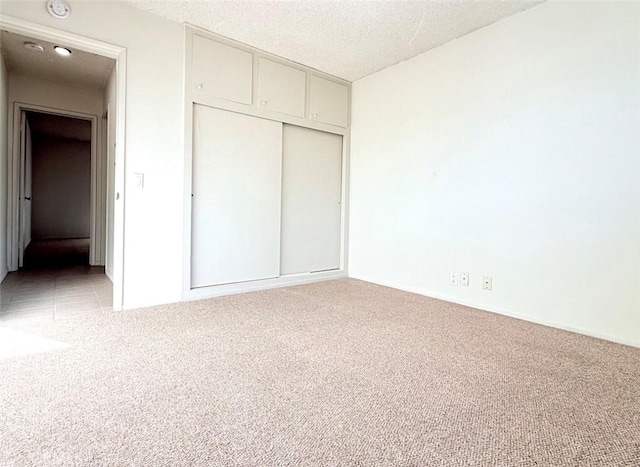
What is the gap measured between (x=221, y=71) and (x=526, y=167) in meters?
2.68

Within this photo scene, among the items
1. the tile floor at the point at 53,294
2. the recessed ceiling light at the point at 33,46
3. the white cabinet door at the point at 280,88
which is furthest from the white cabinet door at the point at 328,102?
the tile floor at the point at 53,294

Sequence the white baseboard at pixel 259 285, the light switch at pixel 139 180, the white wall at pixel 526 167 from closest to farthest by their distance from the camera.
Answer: the white wall at pixel 526 167, the light switch at pixel 139 180, the white baseboard at pixel 259 285

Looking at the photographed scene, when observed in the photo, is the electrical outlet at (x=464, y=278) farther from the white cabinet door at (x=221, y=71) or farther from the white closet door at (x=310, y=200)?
the white cabinet door at (x=221, y=71)

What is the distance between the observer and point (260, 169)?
339cm

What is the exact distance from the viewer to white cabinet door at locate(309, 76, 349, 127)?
374cm

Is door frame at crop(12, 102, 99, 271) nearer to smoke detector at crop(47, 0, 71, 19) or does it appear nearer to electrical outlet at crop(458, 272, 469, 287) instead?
smoke detector at crop(47, 0, 71, 19)

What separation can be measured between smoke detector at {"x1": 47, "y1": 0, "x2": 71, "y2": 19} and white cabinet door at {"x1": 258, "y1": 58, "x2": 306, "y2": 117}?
4.91ft

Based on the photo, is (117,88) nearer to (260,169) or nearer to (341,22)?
(260,169)

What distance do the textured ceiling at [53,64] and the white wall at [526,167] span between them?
3.04 metres

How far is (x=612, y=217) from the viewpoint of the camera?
2.19 meters

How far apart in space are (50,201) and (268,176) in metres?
7.80

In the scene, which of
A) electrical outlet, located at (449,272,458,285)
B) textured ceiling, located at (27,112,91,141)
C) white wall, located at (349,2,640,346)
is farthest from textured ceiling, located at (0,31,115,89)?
electrical outlet, located at (449,272,458,285)

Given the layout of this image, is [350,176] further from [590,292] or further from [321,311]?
[590,292]

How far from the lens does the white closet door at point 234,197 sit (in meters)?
3.04
